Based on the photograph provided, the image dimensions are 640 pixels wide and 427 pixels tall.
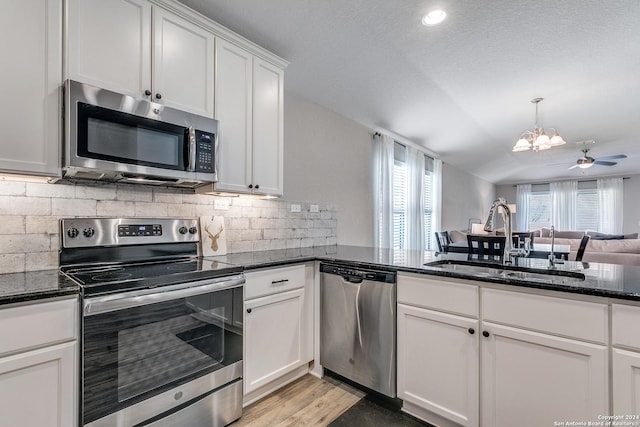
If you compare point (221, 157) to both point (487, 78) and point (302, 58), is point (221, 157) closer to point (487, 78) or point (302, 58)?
point (302, 58)

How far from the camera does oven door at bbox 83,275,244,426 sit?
4.13 ft

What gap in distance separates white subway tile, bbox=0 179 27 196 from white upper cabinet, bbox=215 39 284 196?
0.94 metres

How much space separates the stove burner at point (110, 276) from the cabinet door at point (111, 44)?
935 mm

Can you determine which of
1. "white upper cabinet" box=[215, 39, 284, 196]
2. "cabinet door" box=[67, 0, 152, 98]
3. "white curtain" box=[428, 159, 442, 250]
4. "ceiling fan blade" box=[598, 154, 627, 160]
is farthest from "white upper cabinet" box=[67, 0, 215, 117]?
"ceiling fan blade" box=[598, 154, 627, 160]

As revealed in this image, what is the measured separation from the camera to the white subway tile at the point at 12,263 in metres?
1.45

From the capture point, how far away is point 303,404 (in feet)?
6.54

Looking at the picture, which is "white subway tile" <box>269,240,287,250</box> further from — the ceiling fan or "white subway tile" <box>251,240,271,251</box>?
the ceiling fan

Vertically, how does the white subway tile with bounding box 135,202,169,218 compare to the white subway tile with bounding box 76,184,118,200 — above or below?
below

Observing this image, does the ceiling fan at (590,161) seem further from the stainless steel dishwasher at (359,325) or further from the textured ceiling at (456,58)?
the stainless steel dishwasher at (359,325)

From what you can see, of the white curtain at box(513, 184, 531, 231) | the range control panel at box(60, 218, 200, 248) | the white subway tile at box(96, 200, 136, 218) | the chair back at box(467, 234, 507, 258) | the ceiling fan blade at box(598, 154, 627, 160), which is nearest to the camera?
the range control panel at box(60, 218, 200, 248)

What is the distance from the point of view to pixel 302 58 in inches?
99.1

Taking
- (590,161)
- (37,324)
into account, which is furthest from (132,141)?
(590,161)

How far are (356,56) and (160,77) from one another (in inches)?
61.0

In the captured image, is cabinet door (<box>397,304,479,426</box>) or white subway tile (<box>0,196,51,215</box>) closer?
white subway tile (<box>0,196,51,215</box>)
